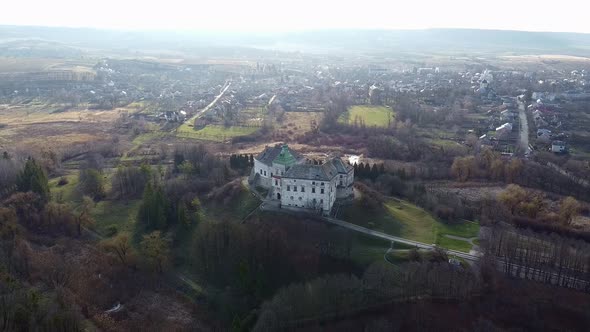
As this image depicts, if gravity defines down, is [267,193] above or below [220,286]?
above

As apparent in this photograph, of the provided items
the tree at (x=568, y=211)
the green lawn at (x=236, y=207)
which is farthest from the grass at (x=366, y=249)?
the tree at (x=568, y=211)

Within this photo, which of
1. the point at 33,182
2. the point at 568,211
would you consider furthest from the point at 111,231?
the point at 568,211

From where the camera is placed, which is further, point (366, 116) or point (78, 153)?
point (366, 116)

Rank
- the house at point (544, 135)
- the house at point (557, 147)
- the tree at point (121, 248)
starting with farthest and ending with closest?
the house at point (544, 135) < the house at point (557, 147) < the tree at point (121, 248)

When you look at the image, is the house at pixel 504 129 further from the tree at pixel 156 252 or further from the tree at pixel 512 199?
the tree at pixel 156 252

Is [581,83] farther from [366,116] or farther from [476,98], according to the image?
[366,116]

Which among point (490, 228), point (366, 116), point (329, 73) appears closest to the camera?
point (490, 228)

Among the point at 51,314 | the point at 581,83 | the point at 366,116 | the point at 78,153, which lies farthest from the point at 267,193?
the point at 581,83
